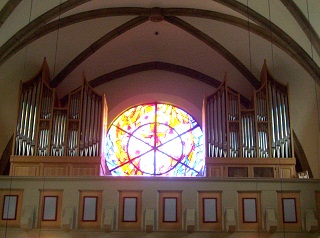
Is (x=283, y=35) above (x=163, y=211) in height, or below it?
above

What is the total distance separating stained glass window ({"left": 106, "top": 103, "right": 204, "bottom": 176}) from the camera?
1892 centimetres

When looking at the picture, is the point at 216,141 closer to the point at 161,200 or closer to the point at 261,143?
the point at 261,143

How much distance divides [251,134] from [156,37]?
4300 millimetres

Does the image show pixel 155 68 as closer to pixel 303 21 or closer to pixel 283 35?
pixel 283 35

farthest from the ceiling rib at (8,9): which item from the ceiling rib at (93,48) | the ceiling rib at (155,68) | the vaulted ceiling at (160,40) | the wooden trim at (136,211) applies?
the wooden trim at (136,211)

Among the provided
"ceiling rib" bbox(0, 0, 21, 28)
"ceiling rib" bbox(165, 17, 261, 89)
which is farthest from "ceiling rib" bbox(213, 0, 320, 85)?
"ceiling rib" bbox(0, 0, 21, 28)

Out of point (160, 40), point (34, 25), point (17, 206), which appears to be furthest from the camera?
point (160, 40)

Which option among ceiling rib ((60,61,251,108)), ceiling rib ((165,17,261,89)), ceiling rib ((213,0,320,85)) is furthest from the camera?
ceiling rib ((60,61,251,108))

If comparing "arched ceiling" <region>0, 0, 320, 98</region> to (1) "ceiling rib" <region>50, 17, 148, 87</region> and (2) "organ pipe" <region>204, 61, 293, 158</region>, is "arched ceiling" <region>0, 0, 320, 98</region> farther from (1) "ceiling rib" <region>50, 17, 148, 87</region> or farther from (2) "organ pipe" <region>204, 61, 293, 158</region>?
(2) "organ pipe" <region>204, 61, 293, 158</region>

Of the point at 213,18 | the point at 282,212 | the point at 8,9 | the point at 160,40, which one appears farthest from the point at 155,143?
the point at 8,9

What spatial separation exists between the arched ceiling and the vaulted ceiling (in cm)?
3

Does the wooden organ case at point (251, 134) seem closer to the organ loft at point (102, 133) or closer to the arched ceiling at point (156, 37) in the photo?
the organ loft at point (102, 133)

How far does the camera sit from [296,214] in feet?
49.0

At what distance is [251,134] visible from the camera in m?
17.1
